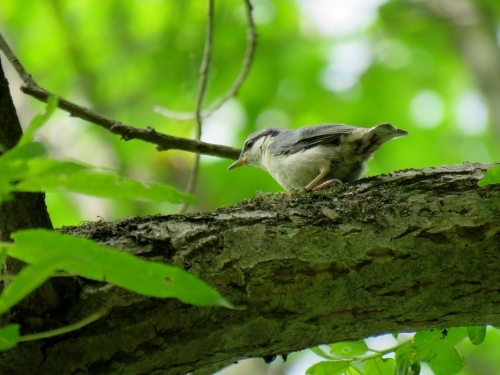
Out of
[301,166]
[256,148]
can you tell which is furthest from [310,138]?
[256,148]

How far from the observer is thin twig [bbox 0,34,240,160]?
3129mm

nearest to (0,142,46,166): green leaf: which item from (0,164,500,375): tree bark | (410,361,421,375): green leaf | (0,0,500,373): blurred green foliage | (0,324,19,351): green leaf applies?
(0,324,19,351): green leaf

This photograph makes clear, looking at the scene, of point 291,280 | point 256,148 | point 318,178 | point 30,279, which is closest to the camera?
point 30,279

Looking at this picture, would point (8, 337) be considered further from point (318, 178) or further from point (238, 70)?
point (238, 70)

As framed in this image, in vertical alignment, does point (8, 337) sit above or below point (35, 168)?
below

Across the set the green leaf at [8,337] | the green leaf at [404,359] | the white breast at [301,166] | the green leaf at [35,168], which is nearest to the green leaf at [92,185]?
the green leaf at [35,168]

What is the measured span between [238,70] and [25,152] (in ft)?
22.2

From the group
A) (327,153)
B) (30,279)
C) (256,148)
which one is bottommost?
(30,279)

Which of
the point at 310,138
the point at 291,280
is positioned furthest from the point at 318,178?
the point at 291,280

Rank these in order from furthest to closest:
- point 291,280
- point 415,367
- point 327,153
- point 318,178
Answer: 1. point 327,153
2. point 318,178
3. point 415,367
4. point 291,280

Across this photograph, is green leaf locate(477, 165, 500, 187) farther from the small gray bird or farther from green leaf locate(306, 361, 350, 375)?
the small gray bird

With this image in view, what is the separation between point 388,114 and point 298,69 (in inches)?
50.8

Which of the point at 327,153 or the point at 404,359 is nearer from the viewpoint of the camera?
the point at 404,359

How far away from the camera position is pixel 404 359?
2781mm
